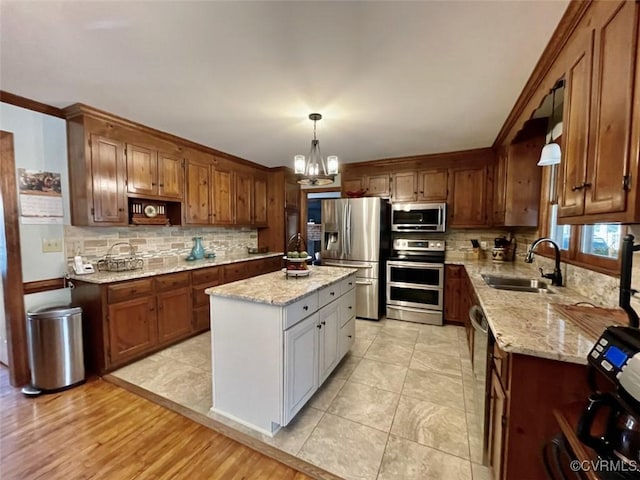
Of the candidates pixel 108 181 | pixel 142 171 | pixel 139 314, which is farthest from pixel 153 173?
pixel 139 314

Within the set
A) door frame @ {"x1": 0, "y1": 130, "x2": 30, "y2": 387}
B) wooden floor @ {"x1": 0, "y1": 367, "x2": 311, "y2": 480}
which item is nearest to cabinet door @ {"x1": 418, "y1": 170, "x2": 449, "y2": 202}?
wooden floor @ {"x1": 0, "y1": 367, "x2": 311, "y2": 480}

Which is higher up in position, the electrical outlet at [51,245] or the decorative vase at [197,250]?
the electrical outlet at [51,245]

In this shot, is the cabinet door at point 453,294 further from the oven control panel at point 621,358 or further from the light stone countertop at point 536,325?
the oven control panel at point 621,358

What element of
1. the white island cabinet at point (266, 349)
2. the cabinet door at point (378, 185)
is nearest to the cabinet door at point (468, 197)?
the cabinet door at point (378, 185)

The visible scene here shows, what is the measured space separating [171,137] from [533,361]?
12.5 ft

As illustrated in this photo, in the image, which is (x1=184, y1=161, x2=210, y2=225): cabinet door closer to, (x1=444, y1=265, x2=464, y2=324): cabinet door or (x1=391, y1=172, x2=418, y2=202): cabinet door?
(x1=391, y1=172, x2=418, y2=202): cabinet door

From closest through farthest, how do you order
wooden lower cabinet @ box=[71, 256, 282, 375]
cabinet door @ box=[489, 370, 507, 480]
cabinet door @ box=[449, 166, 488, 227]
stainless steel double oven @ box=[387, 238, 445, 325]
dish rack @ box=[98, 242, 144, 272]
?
cabinet door @ box=[489, 370, 507, 480] → wooden lower cabinet @ box=[71, 256, 282, 375] → dish rack @ box=[98, 242, 144, 272] → stainless steel double oven @ box=[387, 238, 445, 325] → cabinet door @ box=[449, 166, 488, 227]

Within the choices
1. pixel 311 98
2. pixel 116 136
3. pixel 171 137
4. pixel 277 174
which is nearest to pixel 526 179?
pixel 311 98

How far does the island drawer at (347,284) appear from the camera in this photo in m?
2.56

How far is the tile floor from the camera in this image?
1614 millimetres

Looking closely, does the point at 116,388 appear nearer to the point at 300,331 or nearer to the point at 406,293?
the point at 300,331

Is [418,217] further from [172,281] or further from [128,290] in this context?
[128,290]

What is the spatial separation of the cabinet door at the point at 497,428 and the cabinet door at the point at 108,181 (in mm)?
3413

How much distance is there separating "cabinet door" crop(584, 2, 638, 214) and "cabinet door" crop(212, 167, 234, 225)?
3861 mm
